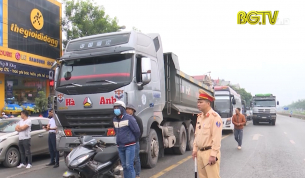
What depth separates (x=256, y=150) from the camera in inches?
402

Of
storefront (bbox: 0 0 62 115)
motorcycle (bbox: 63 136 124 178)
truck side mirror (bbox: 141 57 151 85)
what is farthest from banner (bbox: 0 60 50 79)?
motorcycle (bbox: 63 136 124 178)

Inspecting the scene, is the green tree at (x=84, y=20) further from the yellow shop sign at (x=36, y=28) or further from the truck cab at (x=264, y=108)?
the truck cab at (x=264, y=108)

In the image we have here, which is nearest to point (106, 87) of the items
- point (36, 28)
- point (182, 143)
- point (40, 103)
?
point (182, 143)

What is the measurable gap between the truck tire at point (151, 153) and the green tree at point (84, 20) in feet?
51.2

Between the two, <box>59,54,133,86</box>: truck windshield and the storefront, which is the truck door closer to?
<box>59,54,133,86</box>: truck windshield

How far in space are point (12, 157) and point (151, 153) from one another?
4.04 meters

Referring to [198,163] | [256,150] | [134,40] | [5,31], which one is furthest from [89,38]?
[5,31]

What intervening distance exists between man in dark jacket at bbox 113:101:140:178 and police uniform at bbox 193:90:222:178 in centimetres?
145

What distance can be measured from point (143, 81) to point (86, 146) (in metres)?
1.87

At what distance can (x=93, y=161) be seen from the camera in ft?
17.1

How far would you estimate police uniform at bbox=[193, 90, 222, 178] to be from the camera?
385cm

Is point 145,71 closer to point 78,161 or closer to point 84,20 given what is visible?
point 78,161

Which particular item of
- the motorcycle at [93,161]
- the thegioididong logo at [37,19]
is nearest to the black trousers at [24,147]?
the motorcycle at [93,161]

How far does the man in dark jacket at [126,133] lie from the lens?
5.14 meters
